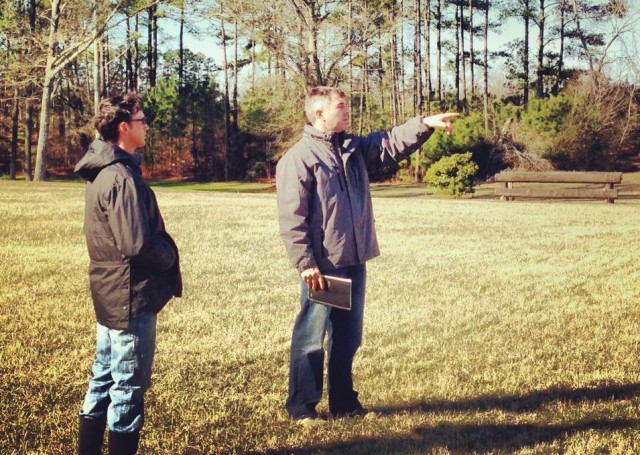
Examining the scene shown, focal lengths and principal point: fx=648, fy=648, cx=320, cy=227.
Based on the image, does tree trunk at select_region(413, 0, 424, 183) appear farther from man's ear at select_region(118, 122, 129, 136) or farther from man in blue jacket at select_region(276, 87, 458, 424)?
man's ear at select_region(118, 122, 129, 136)

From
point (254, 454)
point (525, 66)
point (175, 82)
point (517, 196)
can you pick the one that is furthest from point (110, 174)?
point (525, 66)

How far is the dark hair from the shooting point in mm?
2779

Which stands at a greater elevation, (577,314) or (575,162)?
(575,162)

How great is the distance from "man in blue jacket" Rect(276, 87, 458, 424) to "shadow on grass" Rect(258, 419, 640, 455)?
366mm

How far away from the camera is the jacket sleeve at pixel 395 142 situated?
3.65 metres

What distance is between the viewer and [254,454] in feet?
10.9

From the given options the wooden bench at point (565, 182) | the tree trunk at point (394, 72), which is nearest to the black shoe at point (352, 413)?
the wooden bench at point (565, 182)

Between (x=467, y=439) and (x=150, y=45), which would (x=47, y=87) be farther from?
(x=467, y=439)

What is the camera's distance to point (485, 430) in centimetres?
368

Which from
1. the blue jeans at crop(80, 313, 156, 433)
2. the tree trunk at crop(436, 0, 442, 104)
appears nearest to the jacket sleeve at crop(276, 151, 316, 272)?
the blue jeans at crop(80, 313, 156, 433)

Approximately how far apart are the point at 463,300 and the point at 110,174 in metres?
5.03

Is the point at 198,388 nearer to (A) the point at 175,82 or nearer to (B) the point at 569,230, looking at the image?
(B) the point at 569,230

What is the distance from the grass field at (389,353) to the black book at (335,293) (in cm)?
74

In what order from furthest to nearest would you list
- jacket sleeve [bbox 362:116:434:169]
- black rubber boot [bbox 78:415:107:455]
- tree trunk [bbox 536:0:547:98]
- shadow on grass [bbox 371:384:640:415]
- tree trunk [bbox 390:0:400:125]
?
→ tree trunk [bbox 536:0:547:98] < tree trunk [bbox 390:0:400:125] < shadow on grass [bbox 371:384:640:415] < jacket sleeve [bbox 362:116:434:169] < black rubber boot [bbox 78:415:107:455]
